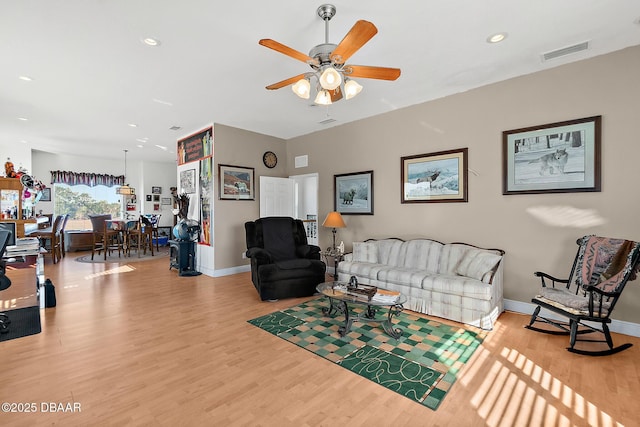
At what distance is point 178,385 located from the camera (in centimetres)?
212

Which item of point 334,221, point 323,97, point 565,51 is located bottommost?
point 334,221

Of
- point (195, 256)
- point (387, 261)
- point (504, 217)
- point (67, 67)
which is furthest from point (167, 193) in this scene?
point (504, 217)

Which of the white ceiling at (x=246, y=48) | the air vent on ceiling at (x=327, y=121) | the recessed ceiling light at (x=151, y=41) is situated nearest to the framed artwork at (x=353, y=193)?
the air vent on ceiling at (x=327, y=121)

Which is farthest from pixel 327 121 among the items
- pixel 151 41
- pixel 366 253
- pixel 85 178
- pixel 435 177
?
pixel 85 178

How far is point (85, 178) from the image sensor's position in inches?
353

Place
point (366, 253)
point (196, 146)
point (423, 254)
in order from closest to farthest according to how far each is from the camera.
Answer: point (423, 254) → point (366, 253) → point (196, 146)

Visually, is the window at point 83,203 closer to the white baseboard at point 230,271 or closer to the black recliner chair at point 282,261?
the white baseboard at point 230,271

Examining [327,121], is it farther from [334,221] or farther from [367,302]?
[367,302]

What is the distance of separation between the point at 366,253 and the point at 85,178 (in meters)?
9.14

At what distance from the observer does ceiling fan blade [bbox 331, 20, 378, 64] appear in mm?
1910

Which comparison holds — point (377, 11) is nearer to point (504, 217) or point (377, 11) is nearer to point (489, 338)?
point (504, 217)

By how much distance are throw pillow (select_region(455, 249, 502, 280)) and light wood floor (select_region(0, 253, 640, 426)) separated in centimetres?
60

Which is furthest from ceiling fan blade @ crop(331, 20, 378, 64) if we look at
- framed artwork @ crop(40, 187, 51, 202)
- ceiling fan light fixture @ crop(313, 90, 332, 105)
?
framed artwork @ crop(40, 187, 51, 202)

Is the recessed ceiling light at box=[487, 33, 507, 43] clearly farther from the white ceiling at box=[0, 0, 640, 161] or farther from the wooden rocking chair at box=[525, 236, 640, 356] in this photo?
the wooden rocking chair at box=[525, 236, 640, 356]
